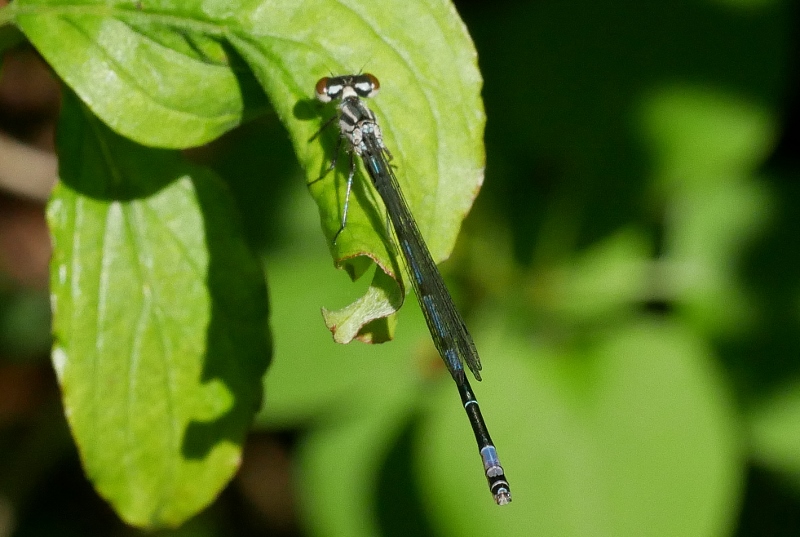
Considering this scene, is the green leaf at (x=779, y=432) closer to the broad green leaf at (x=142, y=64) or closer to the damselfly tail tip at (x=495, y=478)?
the damselfly tail tip at (x=495, y=478)

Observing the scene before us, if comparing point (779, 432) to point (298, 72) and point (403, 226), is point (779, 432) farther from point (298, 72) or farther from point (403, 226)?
point (298, 72)

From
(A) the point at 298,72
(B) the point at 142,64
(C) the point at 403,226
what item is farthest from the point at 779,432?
(B) the point at 142,64

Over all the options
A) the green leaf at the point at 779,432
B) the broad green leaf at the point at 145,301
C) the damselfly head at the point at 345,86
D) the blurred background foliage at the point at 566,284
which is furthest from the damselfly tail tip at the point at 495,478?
the green leaf at the point at 779,432

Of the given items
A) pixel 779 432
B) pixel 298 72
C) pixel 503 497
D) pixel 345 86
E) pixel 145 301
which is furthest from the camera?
pixel 779 432

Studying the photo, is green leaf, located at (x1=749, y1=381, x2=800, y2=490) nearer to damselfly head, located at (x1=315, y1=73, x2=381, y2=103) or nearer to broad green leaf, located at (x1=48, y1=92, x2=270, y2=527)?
broad green leaf, located at (x1=48, y1=92, x2=270, y2=527)

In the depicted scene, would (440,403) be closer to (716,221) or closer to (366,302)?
(716,221)

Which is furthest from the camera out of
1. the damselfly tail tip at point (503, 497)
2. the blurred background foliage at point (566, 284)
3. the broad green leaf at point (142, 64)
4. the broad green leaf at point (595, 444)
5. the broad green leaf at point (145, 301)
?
the blurred background foliage at point (566, 284)

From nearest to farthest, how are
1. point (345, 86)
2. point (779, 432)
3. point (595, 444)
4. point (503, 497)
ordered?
point (345, 86) → point (503, 497) → point (595, 444) → point (779, 432)
